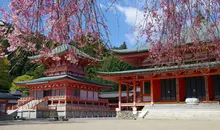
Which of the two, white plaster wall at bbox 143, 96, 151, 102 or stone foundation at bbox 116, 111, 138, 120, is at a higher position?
white plaster wall at bbox 143, 96, 151, 102

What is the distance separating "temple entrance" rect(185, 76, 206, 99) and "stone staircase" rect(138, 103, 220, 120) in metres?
2.14

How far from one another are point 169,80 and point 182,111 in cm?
393

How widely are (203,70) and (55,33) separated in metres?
16.3

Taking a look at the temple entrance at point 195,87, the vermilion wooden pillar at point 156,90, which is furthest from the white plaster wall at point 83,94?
the temple entrance at point 195,87

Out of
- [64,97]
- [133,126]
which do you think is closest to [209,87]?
[133,126]

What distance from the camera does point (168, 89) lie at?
67.4 feet

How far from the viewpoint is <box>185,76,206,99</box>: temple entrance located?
63.1 ft

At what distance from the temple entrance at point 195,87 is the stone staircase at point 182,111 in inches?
84.3

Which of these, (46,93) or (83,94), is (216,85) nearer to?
(83,94)

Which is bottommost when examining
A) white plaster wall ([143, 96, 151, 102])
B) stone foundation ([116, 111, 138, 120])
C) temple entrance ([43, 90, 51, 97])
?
stone foundation ([116, 111, 138, 120])

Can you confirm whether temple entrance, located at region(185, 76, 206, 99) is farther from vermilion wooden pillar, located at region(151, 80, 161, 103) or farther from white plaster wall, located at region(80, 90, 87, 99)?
white plaster wall, located at region(80, 90, 87, 99)

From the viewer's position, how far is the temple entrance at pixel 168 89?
2030 centimetres

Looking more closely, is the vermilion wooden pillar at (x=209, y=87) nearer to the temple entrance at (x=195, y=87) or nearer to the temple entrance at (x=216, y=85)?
the temple entrance at (x=216, y=85)

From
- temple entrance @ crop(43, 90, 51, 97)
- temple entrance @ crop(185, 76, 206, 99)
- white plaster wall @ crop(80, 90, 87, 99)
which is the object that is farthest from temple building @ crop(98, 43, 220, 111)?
temple entrance @ crop(43, 90, 51, 97)
